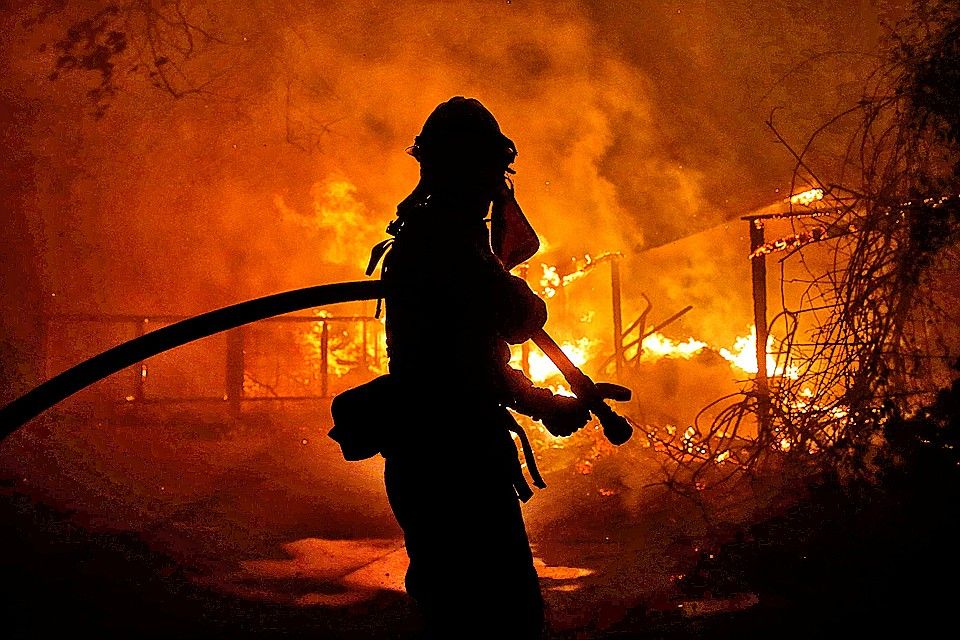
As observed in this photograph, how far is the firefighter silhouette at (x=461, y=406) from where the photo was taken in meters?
2.27

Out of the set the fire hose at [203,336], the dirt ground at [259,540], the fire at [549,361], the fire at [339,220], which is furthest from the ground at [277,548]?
the fire at [339,220]

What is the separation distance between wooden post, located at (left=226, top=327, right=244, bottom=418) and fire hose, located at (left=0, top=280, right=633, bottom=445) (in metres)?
10.3

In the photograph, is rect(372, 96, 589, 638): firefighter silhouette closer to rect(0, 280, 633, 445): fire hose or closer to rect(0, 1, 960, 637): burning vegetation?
rect(0, 280, 633, 445): fire hose

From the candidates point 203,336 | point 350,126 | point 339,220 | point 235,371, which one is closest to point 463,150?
point 203,336

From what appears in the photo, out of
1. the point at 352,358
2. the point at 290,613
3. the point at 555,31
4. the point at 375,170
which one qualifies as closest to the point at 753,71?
the point at 555,31

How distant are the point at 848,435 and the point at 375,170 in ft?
41.7

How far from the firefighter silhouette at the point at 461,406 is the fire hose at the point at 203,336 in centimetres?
8

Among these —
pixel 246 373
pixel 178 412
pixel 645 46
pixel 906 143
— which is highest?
pixel 645 46

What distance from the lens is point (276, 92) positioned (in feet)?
48.5

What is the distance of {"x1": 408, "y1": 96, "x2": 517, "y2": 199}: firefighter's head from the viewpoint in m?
2.42

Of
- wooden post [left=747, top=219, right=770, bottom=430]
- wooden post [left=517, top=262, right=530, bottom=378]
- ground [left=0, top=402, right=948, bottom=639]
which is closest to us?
ground [left=0, top=402, right=948, bottom=639]

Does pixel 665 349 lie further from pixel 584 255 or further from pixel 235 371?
pixel 235 371

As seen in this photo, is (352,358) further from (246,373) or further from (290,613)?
(290,613)

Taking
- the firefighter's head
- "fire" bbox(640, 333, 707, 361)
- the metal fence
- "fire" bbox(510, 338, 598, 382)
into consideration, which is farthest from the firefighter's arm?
the metal fence
